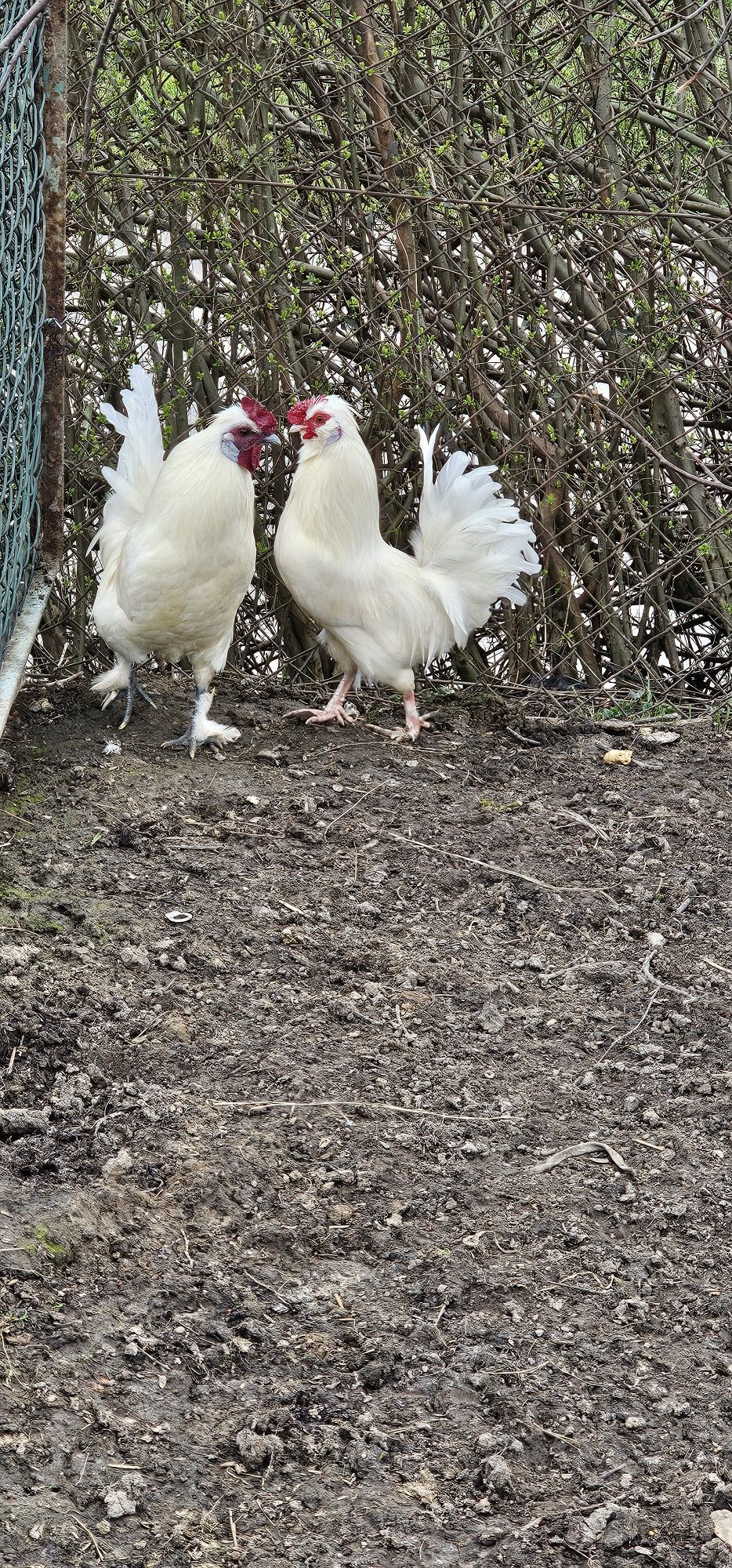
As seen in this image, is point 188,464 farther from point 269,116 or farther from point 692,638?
point 692,638

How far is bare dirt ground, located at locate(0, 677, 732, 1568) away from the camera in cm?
205

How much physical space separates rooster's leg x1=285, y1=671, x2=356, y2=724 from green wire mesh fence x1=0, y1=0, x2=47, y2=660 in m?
1.08

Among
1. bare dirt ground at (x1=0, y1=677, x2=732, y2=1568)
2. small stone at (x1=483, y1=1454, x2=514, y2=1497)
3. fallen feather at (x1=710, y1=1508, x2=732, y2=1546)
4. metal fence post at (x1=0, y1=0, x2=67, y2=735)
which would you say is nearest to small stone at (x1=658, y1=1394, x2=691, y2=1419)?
bare dirt ground at (x1=0, y1=677, x2=732, y2=1568)

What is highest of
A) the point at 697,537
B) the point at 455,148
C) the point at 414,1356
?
the point at 455,148

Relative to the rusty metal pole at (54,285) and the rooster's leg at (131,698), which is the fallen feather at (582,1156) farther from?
the rusty metal pole at (54,285)

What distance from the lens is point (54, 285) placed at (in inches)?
157

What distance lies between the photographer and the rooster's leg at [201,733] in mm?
4418

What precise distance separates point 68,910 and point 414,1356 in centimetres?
151

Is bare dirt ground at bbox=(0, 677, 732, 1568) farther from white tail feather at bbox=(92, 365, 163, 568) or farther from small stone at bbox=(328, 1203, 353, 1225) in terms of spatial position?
white tail feather at bbox=(92, 365, 163, 568)

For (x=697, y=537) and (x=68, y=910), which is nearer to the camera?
(x=68, y=910)

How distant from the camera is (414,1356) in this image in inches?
90.6

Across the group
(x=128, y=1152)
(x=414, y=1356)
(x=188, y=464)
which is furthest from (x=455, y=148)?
(x=414, y=1356)

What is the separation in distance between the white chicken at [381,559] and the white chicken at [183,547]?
29cm

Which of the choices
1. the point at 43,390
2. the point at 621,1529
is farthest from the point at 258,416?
the point at 621,1529
